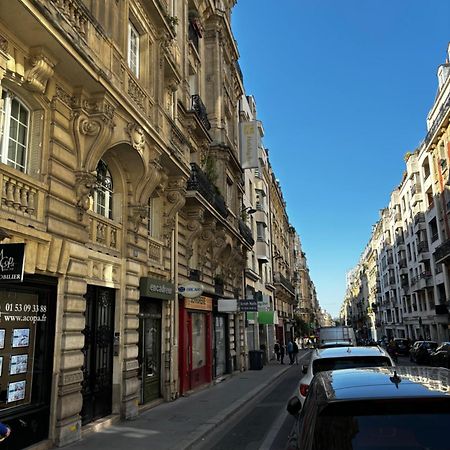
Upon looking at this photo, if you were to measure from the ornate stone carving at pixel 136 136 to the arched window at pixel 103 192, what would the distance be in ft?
3.18

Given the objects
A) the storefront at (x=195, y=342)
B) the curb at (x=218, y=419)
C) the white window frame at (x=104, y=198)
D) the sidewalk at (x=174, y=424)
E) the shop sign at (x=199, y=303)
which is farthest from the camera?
the shop sign at (x=199, y=303)

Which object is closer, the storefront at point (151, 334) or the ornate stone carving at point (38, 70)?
the ornate stone carving at point (38, 70)

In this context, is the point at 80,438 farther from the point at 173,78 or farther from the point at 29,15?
the point at 173,78

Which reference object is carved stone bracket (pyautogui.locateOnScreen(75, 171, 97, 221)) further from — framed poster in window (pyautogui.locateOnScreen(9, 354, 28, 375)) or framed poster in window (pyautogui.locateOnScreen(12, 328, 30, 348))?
framed poster in window (pyautogui.locateOnScreen(9, 354, 28, 375))

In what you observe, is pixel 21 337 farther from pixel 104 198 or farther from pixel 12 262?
pixel 104 198

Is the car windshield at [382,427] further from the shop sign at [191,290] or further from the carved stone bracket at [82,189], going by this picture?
the shop sign at [191,290]

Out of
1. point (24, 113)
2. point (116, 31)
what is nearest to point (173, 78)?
point (116, 31)

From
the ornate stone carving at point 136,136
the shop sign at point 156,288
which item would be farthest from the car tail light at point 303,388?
the ornate stone carving at point 136,136

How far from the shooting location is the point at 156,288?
13.4m

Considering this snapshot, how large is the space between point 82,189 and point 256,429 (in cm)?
653

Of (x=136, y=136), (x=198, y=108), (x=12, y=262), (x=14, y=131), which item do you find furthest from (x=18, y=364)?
(x=198, y=108)

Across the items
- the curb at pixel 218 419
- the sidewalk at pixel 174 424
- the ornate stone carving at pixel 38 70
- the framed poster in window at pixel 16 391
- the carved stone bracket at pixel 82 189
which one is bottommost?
the curb at pixel 218 419

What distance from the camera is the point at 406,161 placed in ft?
185

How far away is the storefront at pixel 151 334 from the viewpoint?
13.1 m
